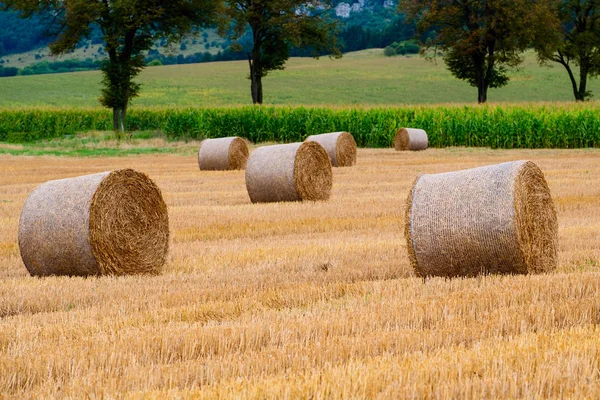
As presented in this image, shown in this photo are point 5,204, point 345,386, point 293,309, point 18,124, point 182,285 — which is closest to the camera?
point 345,386

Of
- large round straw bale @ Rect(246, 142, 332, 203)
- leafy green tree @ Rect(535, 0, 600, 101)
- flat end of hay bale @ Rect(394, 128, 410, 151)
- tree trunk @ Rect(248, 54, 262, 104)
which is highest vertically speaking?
leafy green tree @ Rect(535, 0, 600, 101)

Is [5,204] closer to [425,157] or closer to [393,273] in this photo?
[393,273]

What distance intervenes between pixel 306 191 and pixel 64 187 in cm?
740

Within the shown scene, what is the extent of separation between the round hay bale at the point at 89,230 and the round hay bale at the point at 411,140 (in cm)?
2339

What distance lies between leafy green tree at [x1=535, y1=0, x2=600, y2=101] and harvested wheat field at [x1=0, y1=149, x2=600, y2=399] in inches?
2029

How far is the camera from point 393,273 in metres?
8.08

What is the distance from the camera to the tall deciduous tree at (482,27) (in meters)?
53.2

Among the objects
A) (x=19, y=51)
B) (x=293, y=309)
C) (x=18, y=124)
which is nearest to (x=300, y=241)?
(x=293, y=309)

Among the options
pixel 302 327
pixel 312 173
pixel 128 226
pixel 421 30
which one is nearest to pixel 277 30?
pixel 421 30

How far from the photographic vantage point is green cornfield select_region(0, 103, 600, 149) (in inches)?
1303

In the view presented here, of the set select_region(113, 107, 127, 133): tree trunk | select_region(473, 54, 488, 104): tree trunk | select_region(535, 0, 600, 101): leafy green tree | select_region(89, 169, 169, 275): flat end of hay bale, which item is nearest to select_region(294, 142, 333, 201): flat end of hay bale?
select_region(89, 169, 169, 275): flat end of hay bale

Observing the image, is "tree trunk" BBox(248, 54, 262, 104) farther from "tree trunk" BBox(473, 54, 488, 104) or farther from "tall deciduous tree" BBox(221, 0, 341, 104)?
"tree trunk" BBox(473, 54, 488, 104)

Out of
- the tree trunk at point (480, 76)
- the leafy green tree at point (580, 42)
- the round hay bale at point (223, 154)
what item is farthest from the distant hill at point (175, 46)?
the round hay bale at point (223, 154)

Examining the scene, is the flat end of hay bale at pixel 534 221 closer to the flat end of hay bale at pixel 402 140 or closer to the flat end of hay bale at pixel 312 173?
the flat end of hay bale at pixel 312 173
